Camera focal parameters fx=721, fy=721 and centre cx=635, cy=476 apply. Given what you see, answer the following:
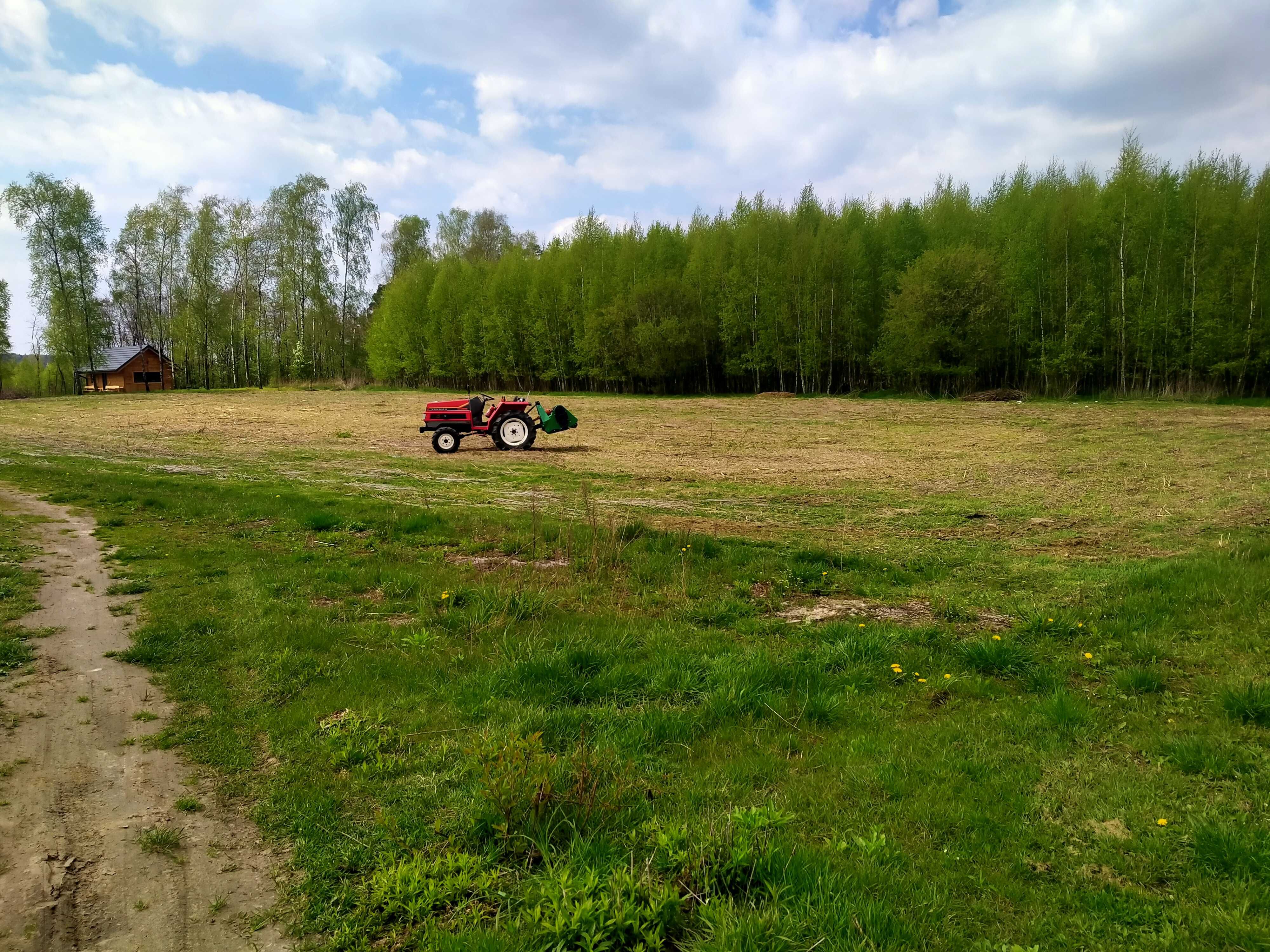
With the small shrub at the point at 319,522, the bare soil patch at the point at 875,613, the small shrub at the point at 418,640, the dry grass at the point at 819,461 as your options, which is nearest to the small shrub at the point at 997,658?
the bare soil patch at the point at 875,613

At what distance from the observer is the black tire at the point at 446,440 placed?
68.4ft

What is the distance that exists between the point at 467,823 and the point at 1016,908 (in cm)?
232

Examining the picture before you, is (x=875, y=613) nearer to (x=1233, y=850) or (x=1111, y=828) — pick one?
(x=1111, y=828)

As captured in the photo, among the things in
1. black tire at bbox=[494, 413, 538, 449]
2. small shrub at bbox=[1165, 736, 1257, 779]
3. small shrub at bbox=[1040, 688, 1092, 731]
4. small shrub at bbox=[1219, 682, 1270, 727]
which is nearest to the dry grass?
black tire at bbox=[494, 413, 538, 449]

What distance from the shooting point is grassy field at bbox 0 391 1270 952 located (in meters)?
2.82

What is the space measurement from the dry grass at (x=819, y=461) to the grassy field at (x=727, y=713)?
0.29 metres

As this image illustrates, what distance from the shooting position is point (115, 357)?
60.3 metres

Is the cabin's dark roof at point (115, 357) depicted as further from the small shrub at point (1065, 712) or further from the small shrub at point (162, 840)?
the small shrub at point (1065, 712)

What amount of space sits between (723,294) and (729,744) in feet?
156

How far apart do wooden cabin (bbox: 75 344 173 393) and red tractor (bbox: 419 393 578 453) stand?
48.8 meters

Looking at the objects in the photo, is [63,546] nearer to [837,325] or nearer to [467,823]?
[467,823]

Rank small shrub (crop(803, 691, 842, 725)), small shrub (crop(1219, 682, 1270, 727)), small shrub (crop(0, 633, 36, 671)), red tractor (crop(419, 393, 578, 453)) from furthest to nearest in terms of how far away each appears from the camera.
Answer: red tractor (crop(419, 393, 578, 453)) → small shrub (crop(0, 633, 36, 671)) → small shrub (crop(803, 691, 842, 725)) → small shrub (crop(1219, 682, 1270, 727))

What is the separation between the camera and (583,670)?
530 cm

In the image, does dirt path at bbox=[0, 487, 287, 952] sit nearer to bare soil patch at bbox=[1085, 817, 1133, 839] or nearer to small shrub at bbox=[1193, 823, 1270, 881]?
bare soil patch at bbox=[1085, 817, 1133, 839]
